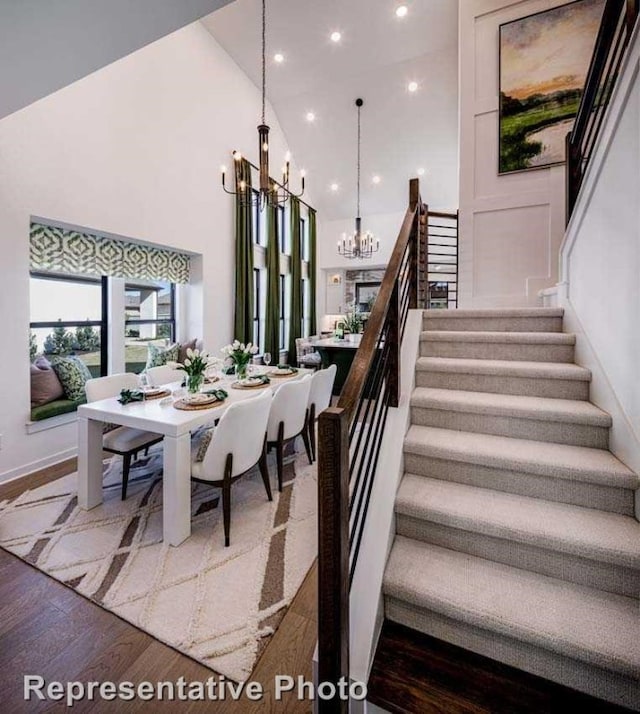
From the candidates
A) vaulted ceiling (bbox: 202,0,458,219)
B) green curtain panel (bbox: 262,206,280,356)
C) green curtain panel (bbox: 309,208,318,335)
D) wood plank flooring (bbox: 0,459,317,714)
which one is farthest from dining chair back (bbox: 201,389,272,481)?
green curtain panel (bbox: 309,208,318,335)

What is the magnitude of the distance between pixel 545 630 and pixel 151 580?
1797 millimetres

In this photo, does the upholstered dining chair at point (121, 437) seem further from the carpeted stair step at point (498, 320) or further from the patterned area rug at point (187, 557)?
the carpeted stair step at point (498, 320)

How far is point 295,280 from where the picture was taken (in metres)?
7.70

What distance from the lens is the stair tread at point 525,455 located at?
1495mm

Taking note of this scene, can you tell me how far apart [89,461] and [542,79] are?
548 centimetres

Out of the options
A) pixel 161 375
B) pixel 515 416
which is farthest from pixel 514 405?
pixel 161 375

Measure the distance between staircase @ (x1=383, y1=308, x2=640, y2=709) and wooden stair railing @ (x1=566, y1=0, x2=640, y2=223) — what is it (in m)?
1.27

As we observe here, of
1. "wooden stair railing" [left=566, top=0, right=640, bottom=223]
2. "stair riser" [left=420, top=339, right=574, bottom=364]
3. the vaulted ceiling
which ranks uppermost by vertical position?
the vaulted ceiling

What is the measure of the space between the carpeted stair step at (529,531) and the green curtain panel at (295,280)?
6126 mm

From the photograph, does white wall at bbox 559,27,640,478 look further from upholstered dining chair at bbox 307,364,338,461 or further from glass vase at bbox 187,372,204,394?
glass vase at bbox 187,372,204,394

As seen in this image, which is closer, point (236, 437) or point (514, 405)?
point (514, 405)

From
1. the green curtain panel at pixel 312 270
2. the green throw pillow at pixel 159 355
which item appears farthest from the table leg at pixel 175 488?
the green curtain panel at pixel 312 270

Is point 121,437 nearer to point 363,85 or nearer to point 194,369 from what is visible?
point 194,369

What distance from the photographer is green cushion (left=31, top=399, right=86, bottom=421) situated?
322 cm
